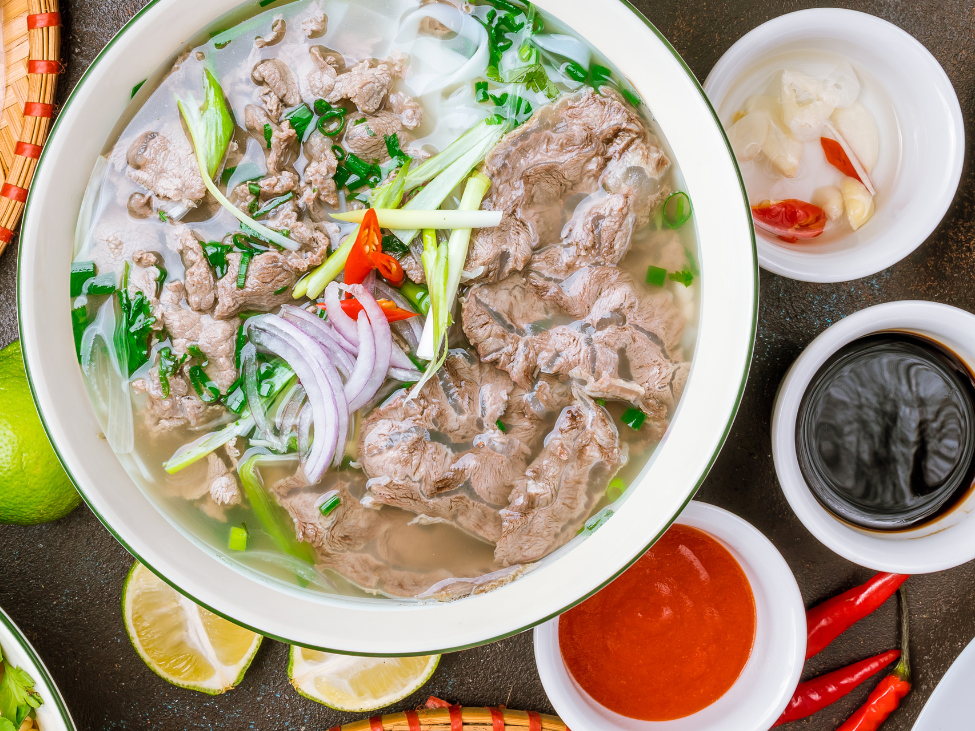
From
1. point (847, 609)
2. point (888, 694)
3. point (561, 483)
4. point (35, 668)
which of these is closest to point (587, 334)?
point (561, 483)

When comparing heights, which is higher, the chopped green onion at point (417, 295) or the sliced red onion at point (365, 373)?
the chopped green onion at point (417, 295)

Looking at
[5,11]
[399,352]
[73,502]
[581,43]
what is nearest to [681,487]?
[399,352]

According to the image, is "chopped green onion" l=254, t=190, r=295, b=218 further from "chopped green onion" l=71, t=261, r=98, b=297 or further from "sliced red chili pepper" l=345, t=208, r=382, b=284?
"chopped green onion" l=71, t=261, r=98, b=297

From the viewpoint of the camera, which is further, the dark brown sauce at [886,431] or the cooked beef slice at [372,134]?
the dark brown sauce at [886,431]

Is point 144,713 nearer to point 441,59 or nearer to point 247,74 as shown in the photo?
point 247,74

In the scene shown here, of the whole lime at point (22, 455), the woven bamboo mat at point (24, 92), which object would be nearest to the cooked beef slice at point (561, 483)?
the whole lime at point (22, 455)

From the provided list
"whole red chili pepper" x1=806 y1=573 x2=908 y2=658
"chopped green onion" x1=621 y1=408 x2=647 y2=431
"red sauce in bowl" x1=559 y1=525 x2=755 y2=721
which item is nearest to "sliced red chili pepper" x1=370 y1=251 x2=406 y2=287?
"chopped green onion" x1=621 y1=408 x2=647 y2=431

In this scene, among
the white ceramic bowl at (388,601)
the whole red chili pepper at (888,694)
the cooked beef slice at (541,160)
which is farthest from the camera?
the whole red chili pepper at (888,694)

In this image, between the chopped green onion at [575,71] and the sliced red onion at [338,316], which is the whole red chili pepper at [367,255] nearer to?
the sliced red onion at [338,316]
